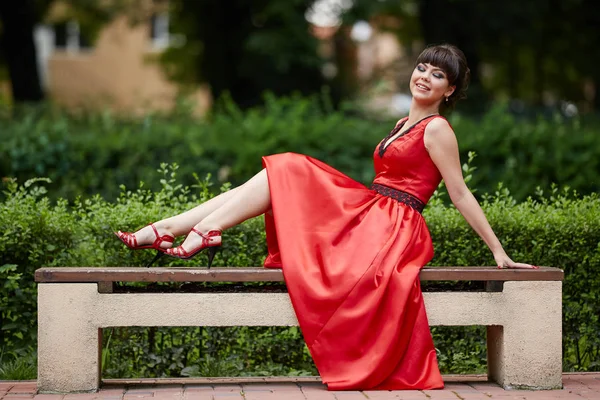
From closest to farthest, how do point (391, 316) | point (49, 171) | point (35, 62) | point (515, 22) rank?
point (391, 316) < point (49, 171) < point (515, 22) < point (35, 62)

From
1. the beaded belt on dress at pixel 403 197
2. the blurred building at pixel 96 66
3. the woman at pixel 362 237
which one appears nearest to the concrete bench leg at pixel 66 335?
the woman at pixel 362 237

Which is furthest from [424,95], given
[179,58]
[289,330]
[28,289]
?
[179,58]

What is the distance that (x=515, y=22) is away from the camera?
18.9 metres

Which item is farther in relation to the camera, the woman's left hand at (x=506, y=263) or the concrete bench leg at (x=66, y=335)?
the woman's left hand at (x=506, y=263)

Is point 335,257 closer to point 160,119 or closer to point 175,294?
point 175,294

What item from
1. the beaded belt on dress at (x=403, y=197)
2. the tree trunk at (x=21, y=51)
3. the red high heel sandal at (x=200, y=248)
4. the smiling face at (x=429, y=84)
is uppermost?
the tree trunk at (x=21, y=51)

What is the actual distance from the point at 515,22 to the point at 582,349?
13846mm

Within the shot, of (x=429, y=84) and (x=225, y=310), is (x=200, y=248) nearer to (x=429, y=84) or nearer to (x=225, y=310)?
(x=225, y=310)

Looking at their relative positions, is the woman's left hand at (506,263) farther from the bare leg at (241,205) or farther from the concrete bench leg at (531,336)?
the bare leg at (241,205)

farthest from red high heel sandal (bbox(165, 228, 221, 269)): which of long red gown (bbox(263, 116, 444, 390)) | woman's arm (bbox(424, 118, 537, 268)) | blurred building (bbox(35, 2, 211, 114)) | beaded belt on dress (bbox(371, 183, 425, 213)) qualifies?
blurred building (bbox(35, 2, 211, 114))

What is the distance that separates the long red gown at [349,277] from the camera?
4844 mm

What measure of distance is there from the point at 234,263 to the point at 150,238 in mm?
903

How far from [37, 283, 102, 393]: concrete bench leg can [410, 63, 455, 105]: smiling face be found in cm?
209

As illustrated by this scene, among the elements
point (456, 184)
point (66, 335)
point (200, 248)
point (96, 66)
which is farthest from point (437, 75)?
point (96, 66)
